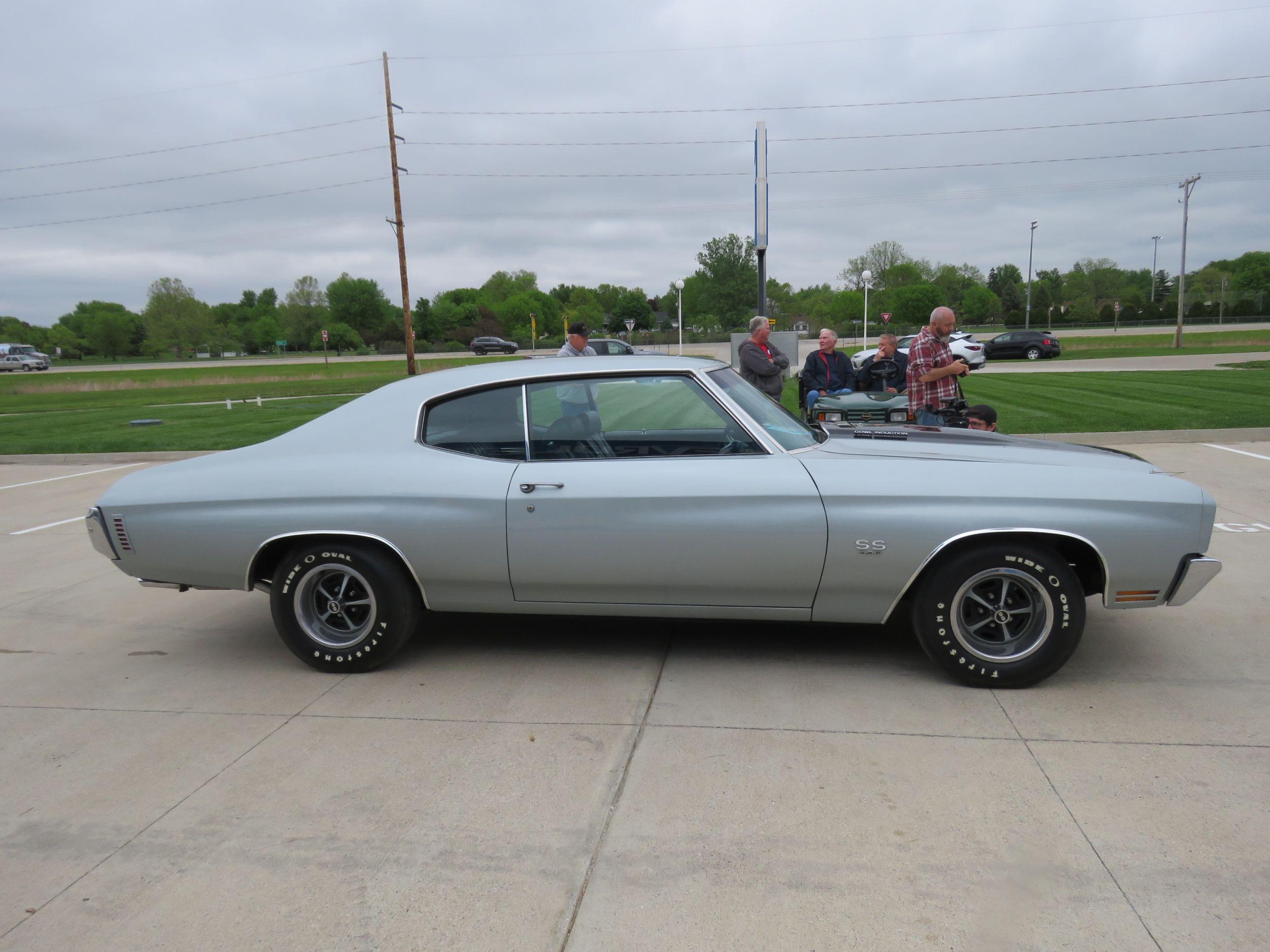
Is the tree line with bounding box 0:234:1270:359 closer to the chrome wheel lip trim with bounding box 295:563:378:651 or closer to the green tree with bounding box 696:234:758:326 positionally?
the green tree with bounding box 696:234:758:326

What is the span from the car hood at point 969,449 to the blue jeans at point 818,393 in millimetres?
3910

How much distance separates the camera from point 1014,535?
11.8 feet

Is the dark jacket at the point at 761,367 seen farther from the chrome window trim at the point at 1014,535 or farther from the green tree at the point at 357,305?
the green tree at the point at 357,305

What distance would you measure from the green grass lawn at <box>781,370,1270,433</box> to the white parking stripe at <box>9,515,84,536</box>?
1120 cm

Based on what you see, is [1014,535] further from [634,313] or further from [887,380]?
[634,313]

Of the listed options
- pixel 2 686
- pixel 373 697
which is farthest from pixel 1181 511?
pixel 2 686

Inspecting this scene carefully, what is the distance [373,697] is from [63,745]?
4.01 ft

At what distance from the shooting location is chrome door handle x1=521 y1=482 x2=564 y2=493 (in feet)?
12.5

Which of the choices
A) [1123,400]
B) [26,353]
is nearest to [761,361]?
[1123,400]

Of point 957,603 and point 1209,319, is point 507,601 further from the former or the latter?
point 1209,319

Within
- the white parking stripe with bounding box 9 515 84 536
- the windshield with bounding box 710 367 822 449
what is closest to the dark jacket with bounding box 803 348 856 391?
the windshield with bounding box 710 367 822 449

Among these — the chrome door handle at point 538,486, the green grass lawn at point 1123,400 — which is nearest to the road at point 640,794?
the chrome door handle at point 538,486

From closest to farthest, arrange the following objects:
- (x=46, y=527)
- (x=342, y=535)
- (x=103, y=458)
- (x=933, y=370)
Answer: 1. (x=342, y=535)
2. (x=933, y=370)
3. (x=46, y=527)
4. (x=103, y=458)

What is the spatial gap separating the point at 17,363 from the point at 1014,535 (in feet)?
225
